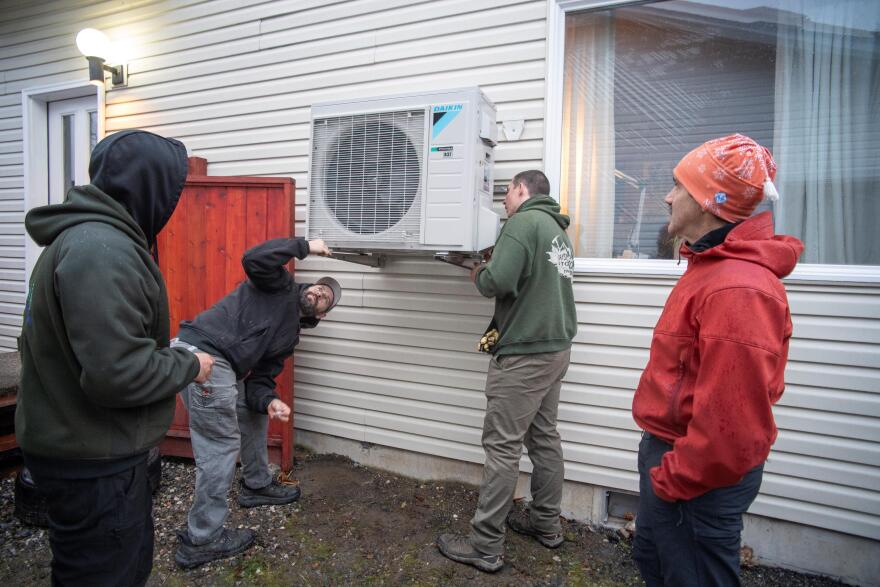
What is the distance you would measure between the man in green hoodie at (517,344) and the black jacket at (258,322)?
1055 mm

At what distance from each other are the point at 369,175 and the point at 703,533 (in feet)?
7.32

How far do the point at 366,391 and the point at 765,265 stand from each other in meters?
2.85

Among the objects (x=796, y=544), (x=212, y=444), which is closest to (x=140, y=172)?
(x=212, y=444)

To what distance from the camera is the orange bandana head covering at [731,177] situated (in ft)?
4.86

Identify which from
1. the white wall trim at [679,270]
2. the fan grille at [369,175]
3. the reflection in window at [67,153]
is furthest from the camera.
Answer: the reflection in window at [67,153]

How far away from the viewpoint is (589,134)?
319cm

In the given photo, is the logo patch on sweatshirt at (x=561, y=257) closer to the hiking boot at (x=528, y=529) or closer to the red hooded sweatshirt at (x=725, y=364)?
the red hooded sweatshirt at (x=725, y=364)

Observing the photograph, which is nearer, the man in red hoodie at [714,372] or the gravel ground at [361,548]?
the man in red hoodie at [714,372]

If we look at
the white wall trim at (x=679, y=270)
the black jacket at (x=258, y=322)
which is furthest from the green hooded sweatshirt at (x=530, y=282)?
the black jacket at (x=258, y=322)

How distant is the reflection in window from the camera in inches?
208

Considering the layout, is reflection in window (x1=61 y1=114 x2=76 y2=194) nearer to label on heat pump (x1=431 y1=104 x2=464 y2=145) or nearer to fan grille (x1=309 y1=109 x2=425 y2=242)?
fan grille (x1=309 y1=109 x2=425 y2=242)

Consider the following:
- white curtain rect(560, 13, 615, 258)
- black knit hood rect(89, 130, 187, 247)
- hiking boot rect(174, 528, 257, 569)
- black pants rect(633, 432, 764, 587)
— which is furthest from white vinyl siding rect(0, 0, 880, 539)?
black knit hood rect(89, 130, 187, 247)

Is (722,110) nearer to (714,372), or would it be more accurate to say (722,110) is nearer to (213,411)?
(714,372)

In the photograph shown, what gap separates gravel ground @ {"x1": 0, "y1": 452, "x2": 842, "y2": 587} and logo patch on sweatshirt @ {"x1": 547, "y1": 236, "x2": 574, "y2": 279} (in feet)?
4.90
